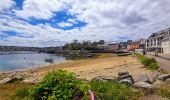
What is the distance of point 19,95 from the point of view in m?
11.0

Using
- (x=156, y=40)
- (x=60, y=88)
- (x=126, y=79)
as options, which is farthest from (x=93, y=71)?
(x=156, y=40)

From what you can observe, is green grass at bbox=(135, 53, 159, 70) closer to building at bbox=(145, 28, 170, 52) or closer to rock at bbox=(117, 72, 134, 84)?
rock at bbox=(117, 72, 134, 84)

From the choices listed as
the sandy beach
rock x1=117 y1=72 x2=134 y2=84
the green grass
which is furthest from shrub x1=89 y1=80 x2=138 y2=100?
the green grass

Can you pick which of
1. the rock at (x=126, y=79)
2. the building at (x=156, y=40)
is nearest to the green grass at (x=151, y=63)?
the rock at (x=126, y=79)

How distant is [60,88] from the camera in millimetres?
6047

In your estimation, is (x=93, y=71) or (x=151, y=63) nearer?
(x=151, y=63)

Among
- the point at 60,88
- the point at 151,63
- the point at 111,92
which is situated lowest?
the point at 151,63

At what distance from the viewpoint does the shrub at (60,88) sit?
5.90 m

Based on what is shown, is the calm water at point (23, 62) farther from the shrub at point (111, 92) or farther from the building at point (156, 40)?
the shrub at point (111, 92)

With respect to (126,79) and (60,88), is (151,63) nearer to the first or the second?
(126,79)

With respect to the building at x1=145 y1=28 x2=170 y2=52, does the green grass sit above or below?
below

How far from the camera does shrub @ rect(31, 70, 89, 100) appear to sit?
5902 millimetres

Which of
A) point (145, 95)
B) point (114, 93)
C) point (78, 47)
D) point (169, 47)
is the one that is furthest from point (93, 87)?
point (78, 47)

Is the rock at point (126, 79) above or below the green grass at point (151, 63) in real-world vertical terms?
above
